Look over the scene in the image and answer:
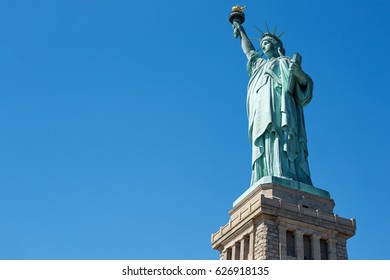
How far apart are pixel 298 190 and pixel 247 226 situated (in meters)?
3.13

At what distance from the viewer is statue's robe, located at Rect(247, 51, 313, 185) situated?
32.5 meters

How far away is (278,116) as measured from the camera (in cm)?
3356

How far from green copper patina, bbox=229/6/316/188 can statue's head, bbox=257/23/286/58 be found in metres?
0.06

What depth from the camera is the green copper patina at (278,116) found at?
32.5 m

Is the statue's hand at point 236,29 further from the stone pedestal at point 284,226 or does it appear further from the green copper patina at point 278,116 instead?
the stone pedestal at point 284,226

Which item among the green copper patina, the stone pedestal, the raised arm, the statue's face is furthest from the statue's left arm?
the stone pedestal

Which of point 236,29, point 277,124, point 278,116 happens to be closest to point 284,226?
point 277,124

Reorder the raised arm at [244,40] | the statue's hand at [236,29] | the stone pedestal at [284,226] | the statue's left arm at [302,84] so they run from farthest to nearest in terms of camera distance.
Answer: the statue's hand at [236,29], the raised arm at [244,40], the statue's left arm at [302,84], the stone pedestal at [284,226]

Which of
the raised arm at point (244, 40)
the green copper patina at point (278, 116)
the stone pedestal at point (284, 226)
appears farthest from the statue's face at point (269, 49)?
the stone pedestal at point (284, 226)

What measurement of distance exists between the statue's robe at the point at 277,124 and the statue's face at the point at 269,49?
98 cm

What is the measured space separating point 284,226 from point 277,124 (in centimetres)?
616

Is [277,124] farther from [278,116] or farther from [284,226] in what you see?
[284,226]

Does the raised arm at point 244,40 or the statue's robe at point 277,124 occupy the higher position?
the raised arm at point 244,40
